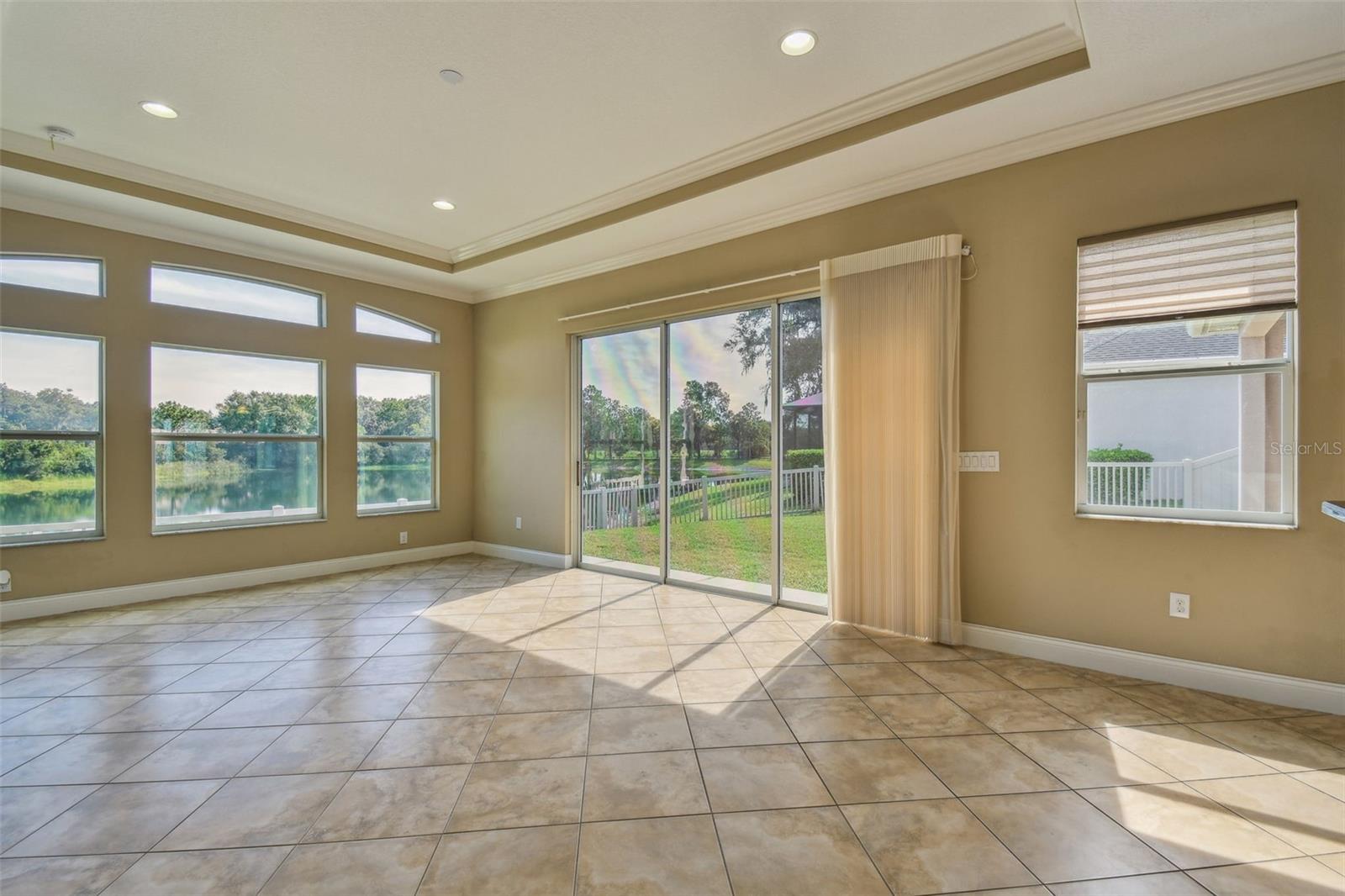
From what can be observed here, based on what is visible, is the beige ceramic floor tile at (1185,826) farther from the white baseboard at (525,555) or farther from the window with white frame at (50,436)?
the window with white frame at (50,436)

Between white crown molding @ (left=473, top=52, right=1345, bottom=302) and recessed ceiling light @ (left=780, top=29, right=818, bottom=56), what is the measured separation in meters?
1.20

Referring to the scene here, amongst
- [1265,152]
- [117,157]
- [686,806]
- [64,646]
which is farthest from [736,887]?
[117,157]

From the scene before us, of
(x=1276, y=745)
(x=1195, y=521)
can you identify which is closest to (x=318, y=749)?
(x=1276, y=745)

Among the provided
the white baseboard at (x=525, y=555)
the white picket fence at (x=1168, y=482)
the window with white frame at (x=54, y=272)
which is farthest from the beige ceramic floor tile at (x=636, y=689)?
the window with white frame at (x=54, y=272)

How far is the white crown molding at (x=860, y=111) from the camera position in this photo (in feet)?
8.23

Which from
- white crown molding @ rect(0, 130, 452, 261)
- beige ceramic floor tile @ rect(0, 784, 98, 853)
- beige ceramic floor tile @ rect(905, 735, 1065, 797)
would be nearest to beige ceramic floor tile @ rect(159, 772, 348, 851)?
beige ceramic floor tile @ rect(0, 784, 98, 853)

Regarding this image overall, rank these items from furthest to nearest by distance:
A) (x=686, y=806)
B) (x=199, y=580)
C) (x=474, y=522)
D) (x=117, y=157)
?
(x=474, y=522) < (x=199, y=580) < (x=117, y=157) < (x=686, y=806)

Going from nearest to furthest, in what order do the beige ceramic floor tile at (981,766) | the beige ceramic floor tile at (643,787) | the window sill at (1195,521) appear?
1. the beige ceramic floor tile at (643,787)
2. the beige ceramic floor tile at (981,766)
3. the window sill at (1195,521)

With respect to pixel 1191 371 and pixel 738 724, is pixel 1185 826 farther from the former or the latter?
pixel 1191 371

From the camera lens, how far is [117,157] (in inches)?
141

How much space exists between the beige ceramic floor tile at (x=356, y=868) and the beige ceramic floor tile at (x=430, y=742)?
444 mm

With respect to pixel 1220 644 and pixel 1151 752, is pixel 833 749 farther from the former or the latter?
pixel 1220 644

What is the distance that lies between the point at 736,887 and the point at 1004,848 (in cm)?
85

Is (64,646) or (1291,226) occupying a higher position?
(1291,226)
